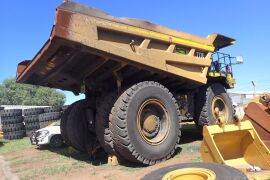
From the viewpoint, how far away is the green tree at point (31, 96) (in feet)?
215

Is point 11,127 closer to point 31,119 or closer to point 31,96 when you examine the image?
point 31,119

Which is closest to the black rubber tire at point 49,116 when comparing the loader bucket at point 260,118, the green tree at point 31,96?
the loader bucket at point 260,118

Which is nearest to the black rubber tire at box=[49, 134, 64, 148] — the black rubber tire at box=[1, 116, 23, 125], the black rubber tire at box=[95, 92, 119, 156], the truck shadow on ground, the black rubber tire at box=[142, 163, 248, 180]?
the truck shadow on ground

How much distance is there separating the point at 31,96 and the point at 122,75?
205ft

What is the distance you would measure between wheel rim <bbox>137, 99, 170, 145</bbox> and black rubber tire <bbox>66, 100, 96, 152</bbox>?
200 cm

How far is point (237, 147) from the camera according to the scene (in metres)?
4.78

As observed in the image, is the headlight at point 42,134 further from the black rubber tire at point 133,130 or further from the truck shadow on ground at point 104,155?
the black rubber tire at point 133,130

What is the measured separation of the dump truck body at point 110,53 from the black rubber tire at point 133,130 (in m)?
0.48

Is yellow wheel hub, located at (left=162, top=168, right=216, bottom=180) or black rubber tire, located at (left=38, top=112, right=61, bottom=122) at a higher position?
yellow wheel hub, located at (left=162, top=168, right=216, bottom=180)

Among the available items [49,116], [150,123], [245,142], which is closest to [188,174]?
[245,142]

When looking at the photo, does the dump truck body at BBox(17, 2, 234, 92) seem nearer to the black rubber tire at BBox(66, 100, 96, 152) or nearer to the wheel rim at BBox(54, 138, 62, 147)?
the black rubber tire at BBox(66, 100, 96, 152)

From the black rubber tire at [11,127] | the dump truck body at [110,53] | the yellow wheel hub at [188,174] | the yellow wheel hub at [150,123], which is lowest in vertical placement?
the black rubber tire at [11,127]

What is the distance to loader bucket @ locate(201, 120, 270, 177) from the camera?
4.23 meters

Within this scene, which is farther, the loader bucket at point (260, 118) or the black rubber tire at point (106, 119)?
the black rubber tire at point (106, 119)
